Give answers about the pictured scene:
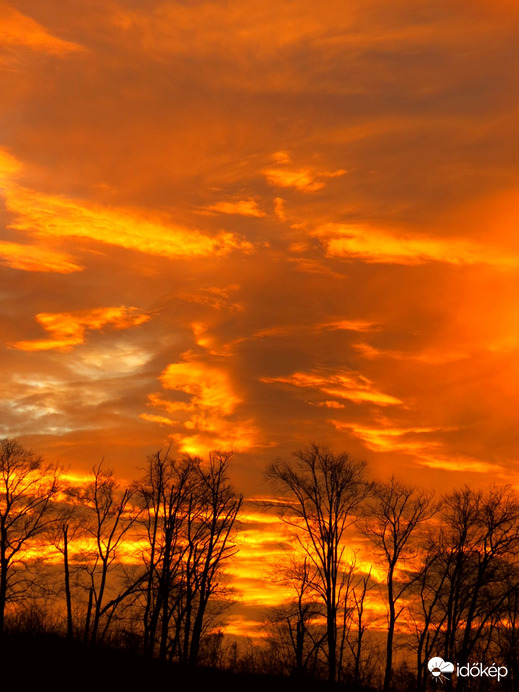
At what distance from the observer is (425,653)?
6366 centimetres

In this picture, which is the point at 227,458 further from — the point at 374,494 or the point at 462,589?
the point at 462,589

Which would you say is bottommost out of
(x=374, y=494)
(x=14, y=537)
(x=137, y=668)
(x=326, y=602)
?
(x=137, y=668)

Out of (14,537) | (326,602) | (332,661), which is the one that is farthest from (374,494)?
(14,537)

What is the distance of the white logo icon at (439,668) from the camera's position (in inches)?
2435

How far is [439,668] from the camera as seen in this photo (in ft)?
204

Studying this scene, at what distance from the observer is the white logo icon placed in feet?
203

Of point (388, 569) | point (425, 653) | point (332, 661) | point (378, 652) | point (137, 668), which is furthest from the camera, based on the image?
point (378, 652)

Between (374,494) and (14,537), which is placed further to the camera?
(374,494)

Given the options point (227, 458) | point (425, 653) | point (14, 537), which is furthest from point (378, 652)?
point (14, 537)

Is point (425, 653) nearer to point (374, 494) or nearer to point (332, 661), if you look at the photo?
point (332, 661)

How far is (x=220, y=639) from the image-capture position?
75.2 metres

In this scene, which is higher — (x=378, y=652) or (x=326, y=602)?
(x=326, y=602)

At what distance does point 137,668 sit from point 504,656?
1249 inches

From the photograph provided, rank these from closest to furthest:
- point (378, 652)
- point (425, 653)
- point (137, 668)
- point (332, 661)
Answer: point (137, 668)
point (332, 661)
point (425, 653)
point (378, 652)
